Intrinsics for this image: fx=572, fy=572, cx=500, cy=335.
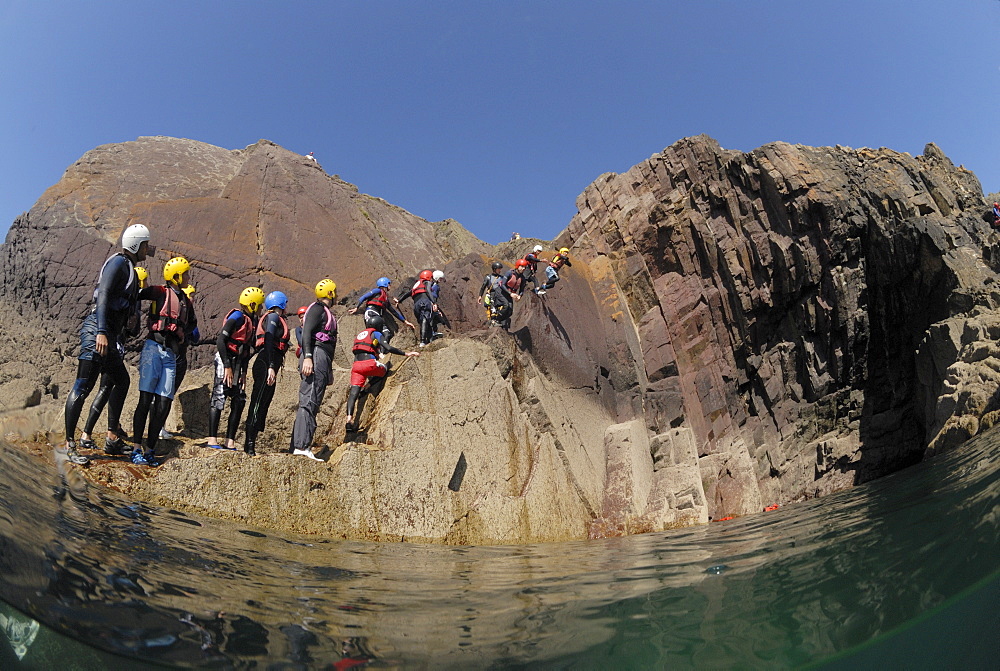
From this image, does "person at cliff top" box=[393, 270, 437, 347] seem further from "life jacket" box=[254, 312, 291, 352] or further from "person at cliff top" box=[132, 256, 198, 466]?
"person at cliff top" box=[132, 256, 198, 466]

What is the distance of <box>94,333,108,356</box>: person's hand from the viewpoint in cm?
560

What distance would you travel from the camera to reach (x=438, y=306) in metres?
12.8

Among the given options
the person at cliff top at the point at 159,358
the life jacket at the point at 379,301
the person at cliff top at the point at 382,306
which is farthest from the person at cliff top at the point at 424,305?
the person at cliff top at the point at 159,358

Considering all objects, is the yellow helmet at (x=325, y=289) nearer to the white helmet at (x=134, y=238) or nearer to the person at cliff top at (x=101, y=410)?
the person at cliff top at (x=101, y=410)

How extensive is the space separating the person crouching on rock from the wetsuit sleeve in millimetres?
2269

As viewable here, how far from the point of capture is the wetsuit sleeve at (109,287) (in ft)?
18.7

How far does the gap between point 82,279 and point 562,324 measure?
9.67m

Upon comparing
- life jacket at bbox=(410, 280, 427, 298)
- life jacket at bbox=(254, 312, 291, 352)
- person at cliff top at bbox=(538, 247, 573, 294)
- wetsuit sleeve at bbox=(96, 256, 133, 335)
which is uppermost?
person at cliff top at bbox=(538, 247, 573, 294)

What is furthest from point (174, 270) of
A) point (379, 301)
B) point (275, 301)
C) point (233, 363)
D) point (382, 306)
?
point (382, 306)

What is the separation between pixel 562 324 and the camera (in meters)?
13.2

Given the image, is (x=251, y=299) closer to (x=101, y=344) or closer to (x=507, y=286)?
(x=101, y=344)

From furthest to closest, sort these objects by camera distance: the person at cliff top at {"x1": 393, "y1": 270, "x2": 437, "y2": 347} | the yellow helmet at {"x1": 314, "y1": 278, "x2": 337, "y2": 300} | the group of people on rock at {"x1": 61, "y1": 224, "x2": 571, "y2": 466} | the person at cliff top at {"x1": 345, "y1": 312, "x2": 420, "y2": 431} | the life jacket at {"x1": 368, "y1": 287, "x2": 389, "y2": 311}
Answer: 1. the person at cliff top at {"x1": 393, "y1": 270, "x2": 437, "y2": 347}
2. the life jacket at {"x1": 368, "y1": 287, "x2": 389, "y2": 311}
3. the yellow helmet at {"x1": 314, "y1": 278, "x2": 337, "y2": 300}
4. the person at cliff top at {"x1": 345, "y1": 312, "x2": 420, "y2": 431}
5. the group of people on rock at {"x1": 61, "y1": 224, "x2": 571, "y2": 466}

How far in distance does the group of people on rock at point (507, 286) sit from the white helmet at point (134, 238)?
6324 mm

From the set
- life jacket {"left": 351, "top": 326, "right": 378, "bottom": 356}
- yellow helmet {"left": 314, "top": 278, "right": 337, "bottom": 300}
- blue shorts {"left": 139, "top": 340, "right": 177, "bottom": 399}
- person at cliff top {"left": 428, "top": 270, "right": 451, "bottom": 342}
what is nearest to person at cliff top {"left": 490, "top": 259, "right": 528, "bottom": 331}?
person at cliff top {"left": 428, "top": 270, "right": 451, "bottom": 342}
